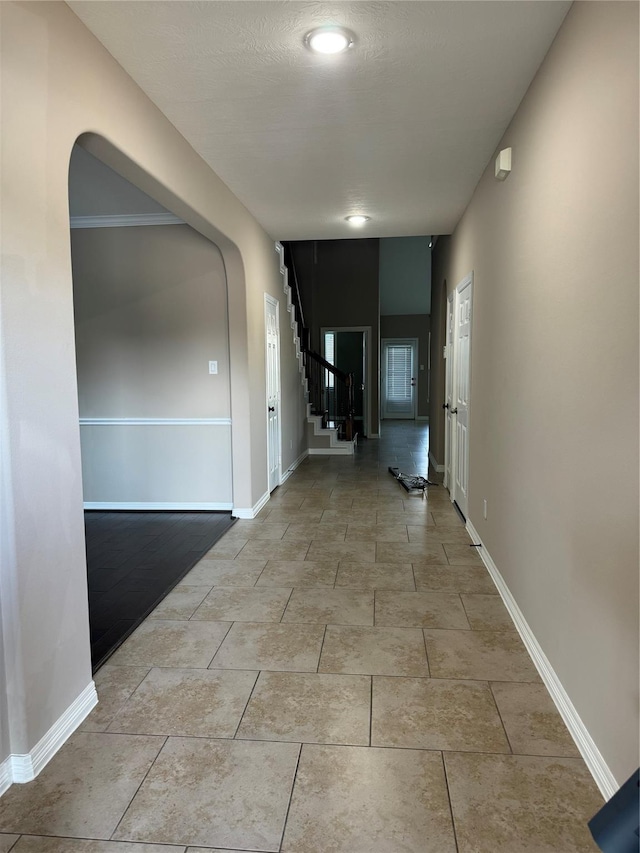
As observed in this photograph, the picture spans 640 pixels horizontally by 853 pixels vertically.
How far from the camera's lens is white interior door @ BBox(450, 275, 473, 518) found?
4543mm

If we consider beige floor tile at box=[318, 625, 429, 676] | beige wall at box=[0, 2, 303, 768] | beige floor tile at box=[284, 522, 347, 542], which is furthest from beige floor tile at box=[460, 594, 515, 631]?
beige wall at box=[0, 2, 303, 768]

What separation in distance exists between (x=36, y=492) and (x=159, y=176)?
5.75 ft

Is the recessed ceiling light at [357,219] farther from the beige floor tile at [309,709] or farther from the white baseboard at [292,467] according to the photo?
the beige floor tile at [309,709]

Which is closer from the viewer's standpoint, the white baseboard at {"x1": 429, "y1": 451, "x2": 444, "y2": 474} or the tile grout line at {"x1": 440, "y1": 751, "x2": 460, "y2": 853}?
the tile grout line at {"x1": 440, "y1": 751, "x2": 460, "y2": 853}

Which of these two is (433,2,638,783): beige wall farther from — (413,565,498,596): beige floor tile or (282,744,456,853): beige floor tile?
(282,744,456,853): beige floor tile

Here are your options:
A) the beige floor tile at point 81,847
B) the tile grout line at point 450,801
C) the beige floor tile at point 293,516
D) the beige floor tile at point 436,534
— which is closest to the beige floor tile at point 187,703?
the beige floor tile at point 81,847

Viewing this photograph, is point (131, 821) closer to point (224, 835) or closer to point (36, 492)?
point (224, 835)

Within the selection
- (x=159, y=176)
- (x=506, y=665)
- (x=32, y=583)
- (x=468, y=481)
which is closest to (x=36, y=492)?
(x=32, y=583)

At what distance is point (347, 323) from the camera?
9648 mm

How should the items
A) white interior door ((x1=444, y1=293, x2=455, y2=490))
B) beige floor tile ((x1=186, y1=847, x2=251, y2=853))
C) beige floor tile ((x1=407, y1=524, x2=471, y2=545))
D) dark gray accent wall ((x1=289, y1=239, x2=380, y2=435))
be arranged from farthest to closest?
1. dark gray accent wall ((x1=289, y1=239, x2=380, y2=435))
2. white interior door ((x1=444, y1=293, x2=455, y2=490))
3. beige floor tile ((x1=407, y1=524, x2=471, y2=545))
4. beige floor tile ((x1=186, y1=847, x2=251, y2=853))

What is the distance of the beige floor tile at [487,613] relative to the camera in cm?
281

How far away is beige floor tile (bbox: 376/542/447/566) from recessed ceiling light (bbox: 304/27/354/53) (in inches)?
112

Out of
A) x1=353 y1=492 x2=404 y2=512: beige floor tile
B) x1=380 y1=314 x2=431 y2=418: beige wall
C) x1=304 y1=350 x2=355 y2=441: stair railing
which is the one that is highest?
x1=380 y1=314 x2=431 y2=418: beige wall

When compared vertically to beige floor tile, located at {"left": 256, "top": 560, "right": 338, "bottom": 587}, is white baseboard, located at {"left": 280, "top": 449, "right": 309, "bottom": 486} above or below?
above
